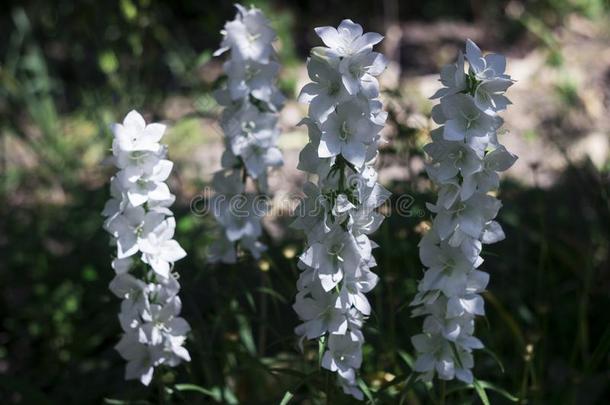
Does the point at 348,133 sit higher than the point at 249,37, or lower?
lower

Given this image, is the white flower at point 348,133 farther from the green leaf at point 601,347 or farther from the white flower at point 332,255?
the green leaf at point 601,347

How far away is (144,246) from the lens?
62.6 inches

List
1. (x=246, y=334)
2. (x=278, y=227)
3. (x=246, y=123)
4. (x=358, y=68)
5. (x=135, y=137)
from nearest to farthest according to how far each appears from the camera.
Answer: (x=358, y=68)
(x=135, y=137)
(x=246, y=123)
(x=246, y=334)
(x=278, y=227)

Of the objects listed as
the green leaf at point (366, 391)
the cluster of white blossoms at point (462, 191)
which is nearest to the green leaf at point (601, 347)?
the cluster of white blossoms at point (462, 191)

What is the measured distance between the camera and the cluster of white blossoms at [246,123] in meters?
1.90

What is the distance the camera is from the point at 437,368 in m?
1.64

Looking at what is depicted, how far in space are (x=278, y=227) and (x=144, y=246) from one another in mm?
1879

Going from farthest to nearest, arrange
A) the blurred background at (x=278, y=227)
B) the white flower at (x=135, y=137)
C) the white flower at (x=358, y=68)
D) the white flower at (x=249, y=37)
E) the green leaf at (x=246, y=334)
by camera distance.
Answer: the green leaf at (x=246, y=334) < the blurred background at (x=278, y=227) < the white flower at (x=249, y=37) < the white flower at (x=135, y=137) < the white flower at (x=358, y=68)

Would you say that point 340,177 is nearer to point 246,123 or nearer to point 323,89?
point 323,89

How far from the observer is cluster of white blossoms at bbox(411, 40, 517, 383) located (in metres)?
1.45

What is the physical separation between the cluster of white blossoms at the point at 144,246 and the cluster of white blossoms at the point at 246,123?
0.97 ft

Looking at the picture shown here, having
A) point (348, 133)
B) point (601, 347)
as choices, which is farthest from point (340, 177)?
point (601, 347)

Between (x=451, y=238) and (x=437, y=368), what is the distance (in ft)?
0.98

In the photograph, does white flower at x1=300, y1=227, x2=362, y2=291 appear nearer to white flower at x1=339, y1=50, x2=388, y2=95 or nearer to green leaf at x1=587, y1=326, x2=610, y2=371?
white flower at x1=339, y1=50, x2=388, y2=95
